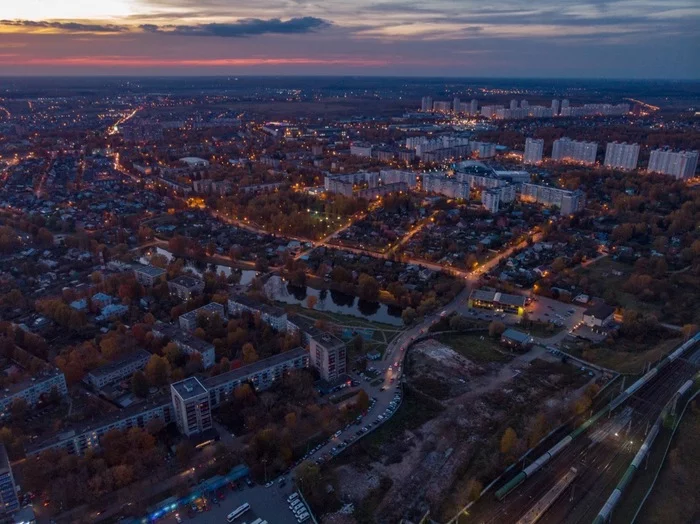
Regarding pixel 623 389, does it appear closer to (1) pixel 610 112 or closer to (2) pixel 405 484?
(2) pixel 405 484

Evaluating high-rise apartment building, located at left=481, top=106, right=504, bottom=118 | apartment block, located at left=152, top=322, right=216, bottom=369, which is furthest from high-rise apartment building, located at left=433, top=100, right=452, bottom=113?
apartment block, located at left=152, top=322, right=216, bottom=369

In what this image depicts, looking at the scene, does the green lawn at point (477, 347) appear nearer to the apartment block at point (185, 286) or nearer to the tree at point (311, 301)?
the tree at point (311, 301)

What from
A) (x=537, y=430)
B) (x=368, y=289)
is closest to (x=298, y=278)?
(x=368, y=289)

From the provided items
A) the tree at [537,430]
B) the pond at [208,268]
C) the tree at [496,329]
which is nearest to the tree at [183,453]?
the tree at [537,430]

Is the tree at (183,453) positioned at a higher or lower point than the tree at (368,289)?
lower

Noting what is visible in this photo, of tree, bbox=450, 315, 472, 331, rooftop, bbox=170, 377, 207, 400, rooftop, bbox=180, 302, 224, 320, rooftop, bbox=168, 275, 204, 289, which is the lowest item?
tree, bbox=450, 315, 472, 331

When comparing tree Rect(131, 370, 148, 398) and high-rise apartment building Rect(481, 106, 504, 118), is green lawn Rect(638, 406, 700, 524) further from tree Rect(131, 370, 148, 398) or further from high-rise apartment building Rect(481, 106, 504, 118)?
high-rise apartment building Rect(481, 106, 504, 118)
